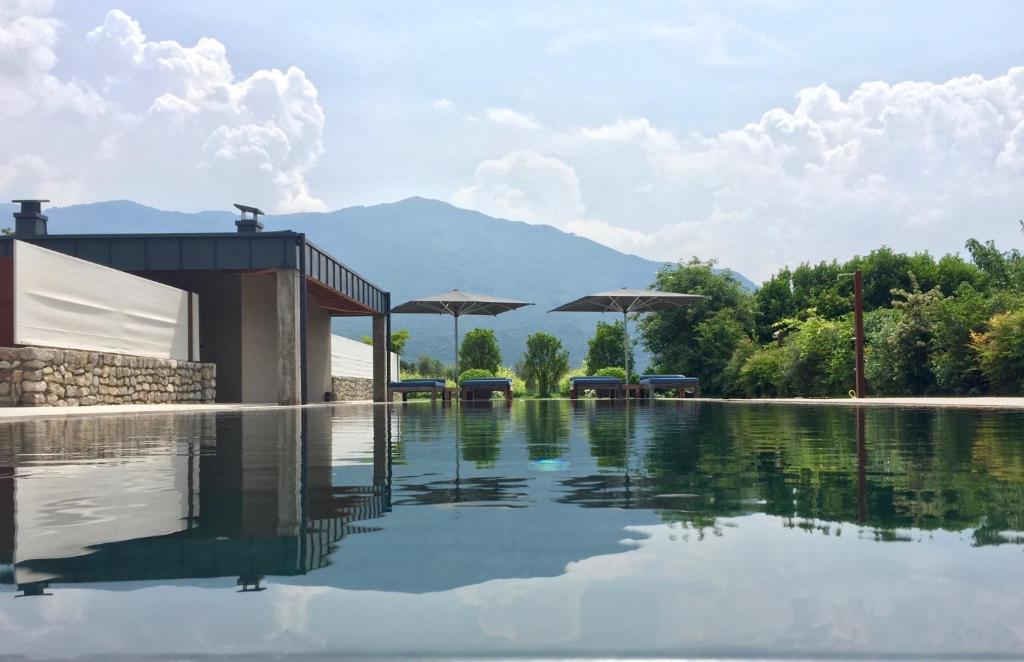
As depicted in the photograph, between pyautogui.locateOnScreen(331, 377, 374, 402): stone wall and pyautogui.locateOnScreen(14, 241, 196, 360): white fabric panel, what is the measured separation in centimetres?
1108

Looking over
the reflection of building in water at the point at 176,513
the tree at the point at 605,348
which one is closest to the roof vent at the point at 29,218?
the reflection of building in water at the point at 176,513

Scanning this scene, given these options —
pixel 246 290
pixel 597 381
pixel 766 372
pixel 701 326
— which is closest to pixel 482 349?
pixel 701 326

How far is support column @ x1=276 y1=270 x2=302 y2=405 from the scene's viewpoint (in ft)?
74.7

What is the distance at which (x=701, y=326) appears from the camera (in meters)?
33.1

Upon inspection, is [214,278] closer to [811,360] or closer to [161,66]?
[811,360]

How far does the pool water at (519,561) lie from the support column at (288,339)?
1829 centimetres

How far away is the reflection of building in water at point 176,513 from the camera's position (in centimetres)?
Answer: 233

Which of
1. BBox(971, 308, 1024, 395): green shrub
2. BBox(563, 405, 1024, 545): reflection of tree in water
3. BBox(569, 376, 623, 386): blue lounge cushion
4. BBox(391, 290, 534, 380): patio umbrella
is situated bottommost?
BBox(563, 405, 1024, 545): reflection of tree in water

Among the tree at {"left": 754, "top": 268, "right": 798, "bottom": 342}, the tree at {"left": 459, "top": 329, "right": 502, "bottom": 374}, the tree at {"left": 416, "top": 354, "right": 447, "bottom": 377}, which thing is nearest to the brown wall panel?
the tree at {"left": 754, "top": 268, "right": 798, "bottom": 342}

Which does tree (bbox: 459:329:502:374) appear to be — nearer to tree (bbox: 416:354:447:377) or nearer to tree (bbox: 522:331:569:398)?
tree (bbox: 522:331:569:398)

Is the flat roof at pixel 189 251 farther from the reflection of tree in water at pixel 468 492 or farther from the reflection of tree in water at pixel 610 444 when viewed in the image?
the reflection of tree in water at pixel 468 492

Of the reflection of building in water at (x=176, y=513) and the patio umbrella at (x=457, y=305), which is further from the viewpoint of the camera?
the patio umbrella at (x=457, y=305)

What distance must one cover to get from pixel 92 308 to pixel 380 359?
15651mm

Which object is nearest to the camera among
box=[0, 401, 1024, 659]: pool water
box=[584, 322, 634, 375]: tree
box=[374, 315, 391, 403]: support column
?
box=[0, 401, 1024, 659]: pool water
